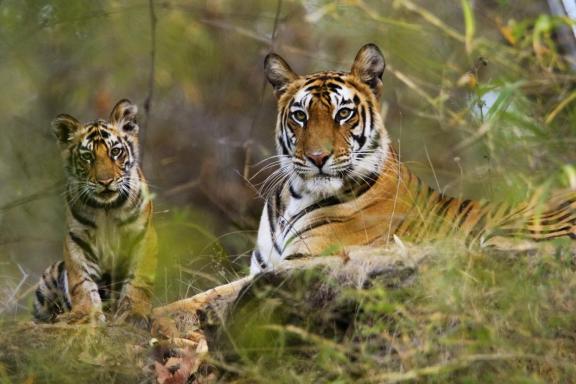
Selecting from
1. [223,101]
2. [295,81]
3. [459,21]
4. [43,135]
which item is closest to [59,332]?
[295,81]

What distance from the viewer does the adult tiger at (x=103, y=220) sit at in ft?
19.7

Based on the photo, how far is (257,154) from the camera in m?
8.98

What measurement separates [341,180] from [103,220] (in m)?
1.32

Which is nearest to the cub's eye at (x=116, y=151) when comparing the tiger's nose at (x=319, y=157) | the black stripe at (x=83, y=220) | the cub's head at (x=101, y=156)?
the cub's head at (x=101, y=156)

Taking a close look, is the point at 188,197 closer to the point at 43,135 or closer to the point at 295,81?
the point at 43,135

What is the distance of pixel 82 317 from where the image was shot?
5457mm

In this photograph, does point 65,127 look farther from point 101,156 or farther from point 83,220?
point 83,220

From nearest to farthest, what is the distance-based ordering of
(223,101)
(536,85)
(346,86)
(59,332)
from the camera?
(536,85) → (59,332) → (346,86) → (223,101)

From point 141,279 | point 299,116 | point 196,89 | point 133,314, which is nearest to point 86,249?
point 141,279

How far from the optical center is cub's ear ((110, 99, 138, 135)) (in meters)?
6.36

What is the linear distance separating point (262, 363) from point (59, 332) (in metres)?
1.10

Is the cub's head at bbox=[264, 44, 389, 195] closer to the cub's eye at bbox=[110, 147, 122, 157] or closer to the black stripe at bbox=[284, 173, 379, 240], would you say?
the black stripe at bbox=[284, 173, 379, 240]

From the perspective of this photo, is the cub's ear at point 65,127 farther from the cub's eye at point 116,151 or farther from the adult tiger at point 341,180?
the adult tiger at point 341,180

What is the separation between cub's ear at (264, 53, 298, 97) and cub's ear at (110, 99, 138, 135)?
81cm
